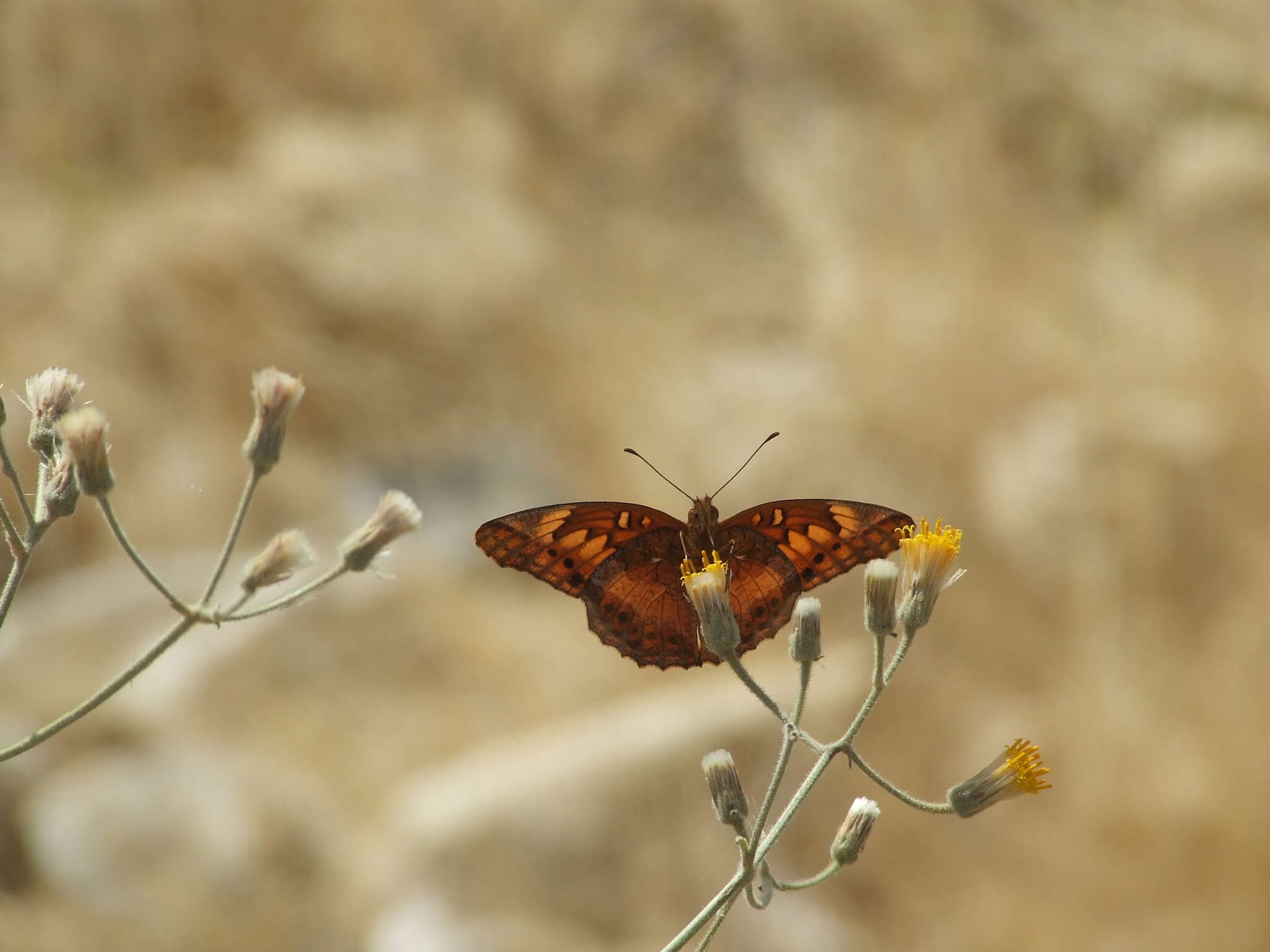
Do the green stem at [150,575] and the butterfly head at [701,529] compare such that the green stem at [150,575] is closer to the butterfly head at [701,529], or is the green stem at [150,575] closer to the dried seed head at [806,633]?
the butterfly head at [701,529]

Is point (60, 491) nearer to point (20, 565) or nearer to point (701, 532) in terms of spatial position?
point (20, 565)

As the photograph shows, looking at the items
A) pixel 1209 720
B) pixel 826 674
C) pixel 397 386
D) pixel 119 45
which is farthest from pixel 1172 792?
pixel 119 45

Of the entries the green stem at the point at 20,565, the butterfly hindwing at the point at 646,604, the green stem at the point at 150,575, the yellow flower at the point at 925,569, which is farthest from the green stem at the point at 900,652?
the green stem at the point at 20,565

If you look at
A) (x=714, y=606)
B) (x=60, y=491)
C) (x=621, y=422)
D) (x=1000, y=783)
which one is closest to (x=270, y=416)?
(x=60, y=491)

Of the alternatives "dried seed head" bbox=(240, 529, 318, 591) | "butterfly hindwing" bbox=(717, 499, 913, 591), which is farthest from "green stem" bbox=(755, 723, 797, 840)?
"dried seed head" bbox=(240, 529, 318, 591)

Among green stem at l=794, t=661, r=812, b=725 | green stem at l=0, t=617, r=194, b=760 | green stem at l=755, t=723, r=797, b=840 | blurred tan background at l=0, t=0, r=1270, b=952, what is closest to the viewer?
green stem at l=0, t=617, r=194, b=760

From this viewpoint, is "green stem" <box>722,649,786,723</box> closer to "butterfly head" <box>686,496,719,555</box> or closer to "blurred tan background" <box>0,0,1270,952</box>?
"butterfly head" <box>686,496,719,555</box>
